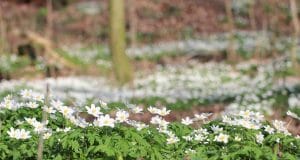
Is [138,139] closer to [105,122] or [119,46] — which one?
[105,122]

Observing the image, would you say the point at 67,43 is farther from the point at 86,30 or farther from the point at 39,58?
the point at 39,58

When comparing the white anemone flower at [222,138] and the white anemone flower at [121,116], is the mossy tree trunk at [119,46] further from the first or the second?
the white anemone flower at [222,138]

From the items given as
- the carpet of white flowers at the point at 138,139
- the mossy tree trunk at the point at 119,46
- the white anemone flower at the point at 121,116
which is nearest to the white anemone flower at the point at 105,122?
the carpet of white flowers at the point at 138,139

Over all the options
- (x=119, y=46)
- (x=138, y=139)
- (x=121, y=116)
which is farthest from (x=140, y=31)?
(x=138, y=139)

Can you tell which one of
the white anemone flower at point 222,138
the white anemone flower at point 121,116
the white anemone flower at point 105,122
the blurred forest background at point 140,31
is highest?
the white anemone flower at point 105,122

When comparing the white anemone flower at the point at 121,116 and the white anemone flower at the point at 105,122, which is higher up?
the white anemone flower at the point at 105,122

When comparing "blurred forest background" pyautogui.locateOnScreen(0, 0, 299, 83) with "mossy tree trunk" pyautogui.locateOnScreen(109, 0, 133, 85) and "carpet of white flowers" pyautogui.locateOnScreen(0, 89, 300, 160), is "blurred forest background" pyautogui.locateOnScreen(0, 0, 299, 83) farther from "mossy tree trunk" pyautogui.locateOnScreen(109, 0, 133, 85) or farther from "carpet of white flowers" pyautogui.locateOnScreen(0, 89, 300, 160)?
"carpet of white flowers" pyautogui.locateOnScreen(0, 89, 300, 160)

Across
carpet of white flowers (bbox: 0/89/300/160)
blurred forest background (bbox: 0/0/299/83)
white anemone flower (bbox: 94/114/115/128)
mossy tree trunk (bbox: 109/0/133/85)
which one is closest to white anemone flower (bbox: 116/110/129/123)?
carpet of white flowers (bbox: 0/89/300/160)

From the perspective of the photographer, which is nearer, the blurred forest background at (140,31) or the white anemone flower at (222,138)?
the white anemone flower at (222,138)
